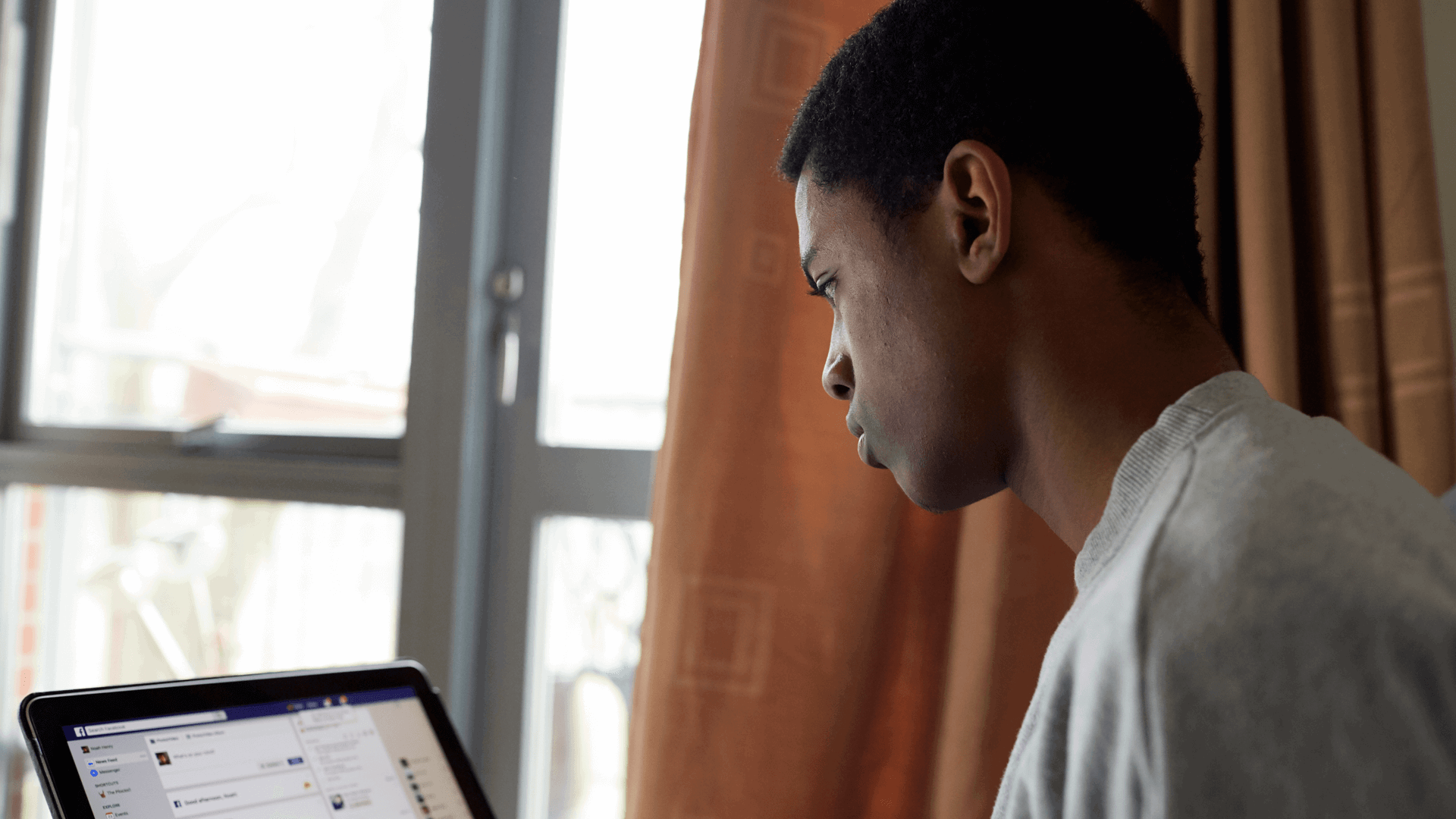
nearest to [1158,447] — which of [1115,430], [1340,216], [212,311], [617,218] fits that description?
[1115,430]

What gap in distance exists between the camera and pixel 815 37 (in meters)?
1.17

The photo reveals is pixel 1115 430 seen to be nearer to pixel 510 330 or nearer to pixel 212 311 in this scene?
pixel 510 330

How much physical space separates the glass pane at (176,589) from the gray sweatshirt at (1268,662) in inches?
53.6

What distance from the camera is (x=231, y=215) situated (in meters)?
1.84

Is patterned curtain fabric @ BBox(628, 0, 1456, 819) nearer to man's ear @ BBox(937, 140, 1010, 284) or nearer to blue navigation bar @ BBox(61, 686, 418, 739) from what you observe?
blue navigation bar @ BBox(61, 686, 418, 739)

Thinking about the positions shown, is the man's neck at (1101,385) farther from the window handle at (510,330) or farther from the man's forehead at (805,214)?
the window handle at (510,330)

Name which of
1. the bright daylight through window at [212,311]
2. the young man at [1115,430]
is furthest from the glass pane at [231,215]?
the young man at [1115,430]

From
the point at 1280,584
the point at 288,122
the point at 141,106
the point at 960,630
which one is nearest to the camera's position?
the point at 1280,584

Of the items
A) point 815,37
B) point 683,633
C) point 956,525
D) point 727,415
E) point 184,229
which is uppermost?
point 815,37

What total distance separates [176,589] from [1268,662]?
1848 mm

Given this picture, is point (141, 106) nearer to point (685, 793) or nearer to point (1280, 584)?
point (685, 793)

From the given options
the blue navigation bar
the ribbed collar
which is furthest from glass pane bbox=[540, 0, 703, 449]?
the ribbed collar

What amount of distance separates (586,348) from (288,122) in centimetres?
72

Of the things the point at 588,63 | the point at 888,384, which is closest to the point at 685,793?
the point at 888,384
